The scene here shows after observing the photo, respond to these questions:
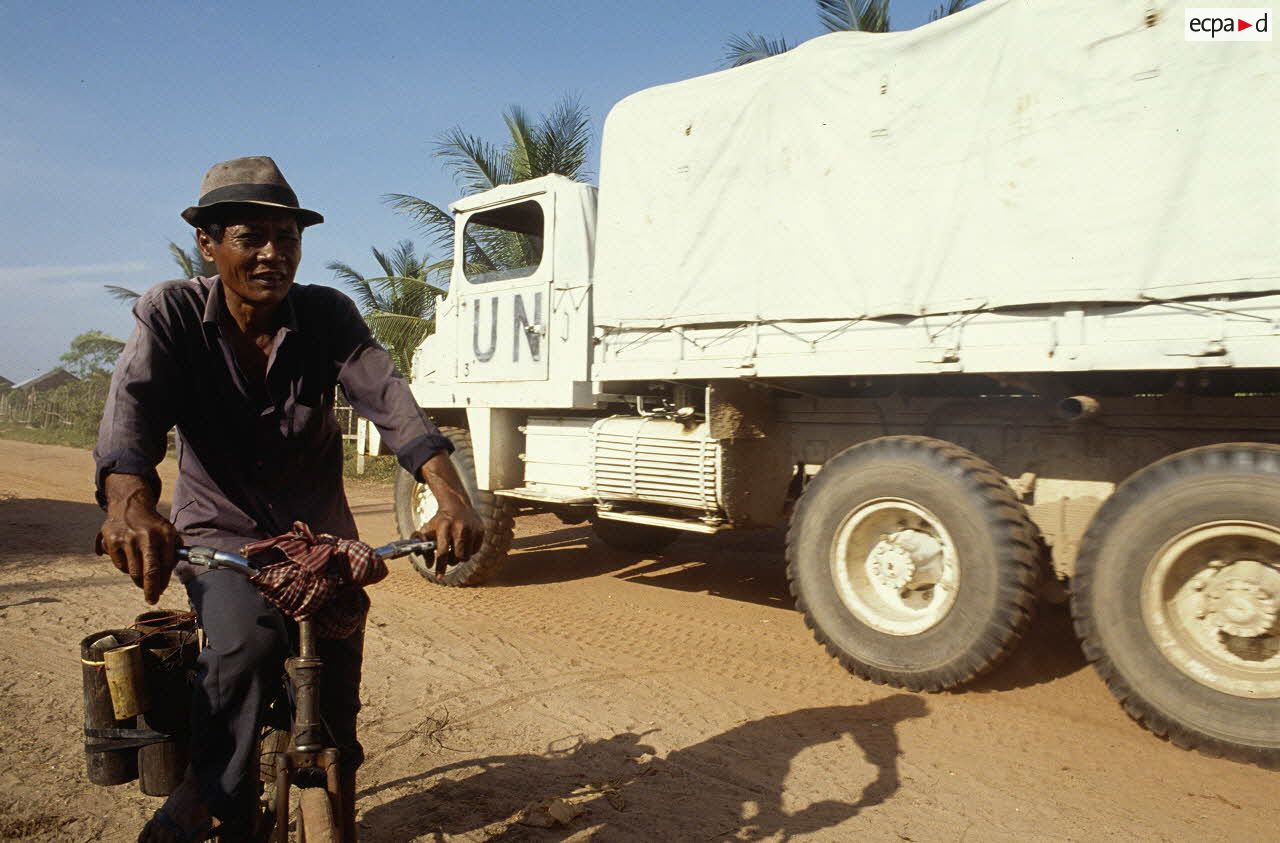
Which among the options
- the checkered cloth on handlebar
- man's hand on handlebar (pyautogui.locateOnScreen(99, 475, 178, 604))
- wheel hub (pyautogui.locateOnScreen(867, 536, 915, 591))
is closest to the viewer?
man's hand on handlebar (pyautogui.locateOnScreen(99, 475, 178, 604))

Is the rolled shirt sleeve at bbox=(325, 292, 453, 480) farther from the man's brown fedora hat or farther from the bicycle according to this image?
the bicycle

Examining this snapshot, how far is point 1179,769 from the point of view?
11.2 ft

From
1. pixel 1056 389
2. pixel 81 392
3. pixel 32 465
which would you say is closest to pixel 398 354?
pixel 32 465

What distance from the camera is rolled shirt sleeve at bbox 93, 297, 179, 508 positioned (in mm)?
1890

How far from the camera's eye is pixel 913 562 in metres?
4.45

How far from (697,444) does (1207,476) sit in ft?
8.85

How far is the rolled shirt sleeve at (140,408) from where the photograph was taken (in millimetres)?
1890

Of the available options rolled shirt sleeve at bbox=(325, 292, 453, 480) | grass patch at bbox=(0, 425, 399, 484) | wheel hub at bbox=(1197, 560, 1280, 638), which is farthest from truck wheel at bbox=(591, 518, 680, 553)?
grass patch at bbox=(0, 425, 399, 484)

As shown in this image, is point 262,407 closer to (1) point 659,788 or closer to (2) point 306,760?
(2) point 306,760

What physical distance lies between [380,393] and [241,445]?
1.22 feet

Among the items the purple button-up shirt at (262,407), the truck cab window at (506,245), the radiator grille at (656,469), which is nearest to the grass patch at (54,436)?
the truck cab window at (506,245)

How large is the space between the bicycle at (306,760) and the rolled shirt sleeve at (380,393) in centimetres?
52

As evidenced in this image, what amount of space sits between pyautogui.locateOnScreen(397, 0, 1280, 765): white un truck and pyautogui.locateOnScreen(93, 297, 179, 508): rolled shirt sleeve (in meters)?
3.31

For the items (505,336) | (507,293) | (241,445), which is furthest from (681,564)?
(241,445)
